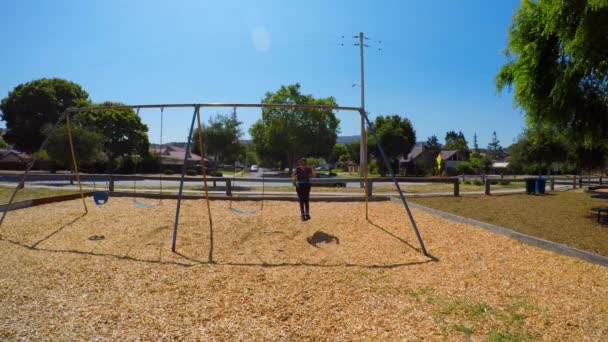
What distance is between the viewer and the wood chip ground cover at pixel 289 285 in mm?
3668

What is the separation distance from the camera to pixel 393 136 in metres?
50.2

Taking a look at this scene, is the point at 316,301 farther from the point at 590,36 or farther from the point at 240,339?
the point at 590,36

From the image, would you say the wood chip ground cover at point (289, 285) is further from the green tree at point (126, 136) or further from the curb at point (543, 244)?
the green tree at point (126, 136)

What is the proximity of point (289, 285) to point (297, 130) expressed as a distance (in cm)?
3528

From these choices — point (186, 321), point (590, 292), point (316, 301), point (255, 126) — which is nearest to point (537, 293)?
point (590, 292)

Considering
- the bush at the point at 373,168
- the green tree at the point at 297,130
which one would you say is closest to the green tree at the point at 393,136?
the bush at the point at 373,168

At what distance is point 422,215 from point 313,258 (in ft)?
18.9

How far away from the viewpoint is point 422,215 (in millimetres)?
10844

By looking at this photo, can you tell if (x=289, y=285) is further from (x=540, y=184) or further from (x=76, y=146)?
(x=76, y=146)

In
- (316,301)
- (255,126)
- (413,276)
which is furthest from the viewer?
(255,126)

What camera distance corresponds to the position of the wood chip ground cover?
367 centimetres

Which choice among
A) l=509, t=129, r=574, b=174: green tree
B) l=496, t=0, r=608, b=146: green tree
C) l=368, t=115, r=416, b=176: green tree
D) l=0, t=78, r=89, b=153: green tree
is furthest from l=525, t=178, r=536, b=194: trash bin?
l=0, t=78, r=89, b=153: green tree

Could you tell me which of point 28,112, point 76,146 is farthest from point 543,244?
point 28,112

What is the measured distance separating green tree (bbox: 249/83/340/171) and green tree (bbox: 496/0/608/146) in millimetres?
23354
